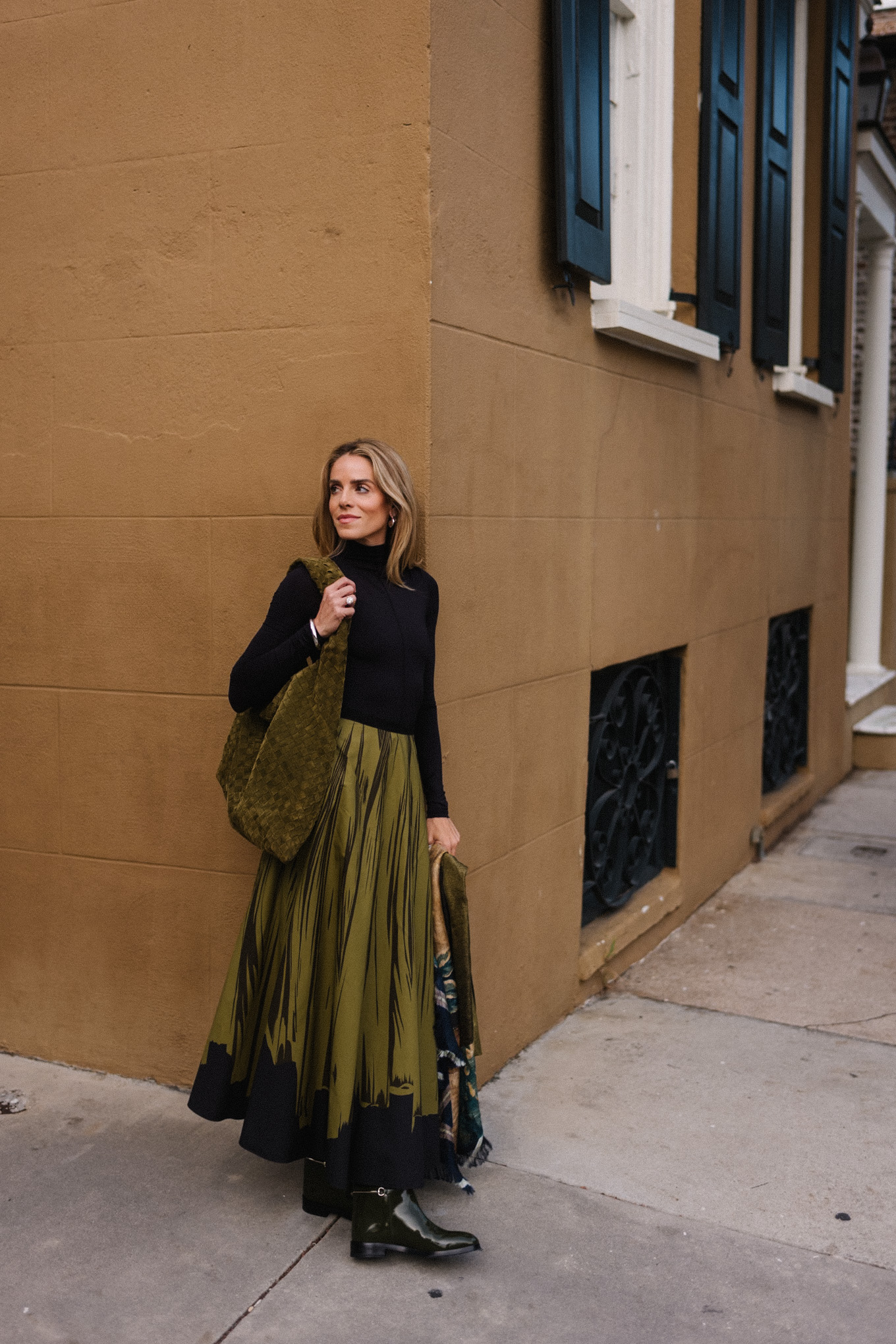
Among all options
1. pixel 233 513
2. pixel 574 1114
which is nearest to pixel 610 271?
pixel 233 513

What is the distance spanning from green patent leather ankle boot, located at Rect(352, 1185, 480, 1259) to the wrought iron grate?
2.04 metres

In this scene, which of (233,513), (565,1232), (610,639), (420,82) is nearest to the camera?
(565,1232)

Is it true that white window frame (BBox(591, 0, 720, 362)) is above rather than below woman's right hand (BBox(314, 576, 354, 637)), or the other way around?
above

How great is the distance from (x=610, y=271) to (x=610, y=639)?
1.34 meters

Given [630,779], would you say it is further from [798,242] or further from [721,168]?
[798,242]

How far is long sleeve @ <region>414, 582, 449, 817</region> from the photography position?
132 inches

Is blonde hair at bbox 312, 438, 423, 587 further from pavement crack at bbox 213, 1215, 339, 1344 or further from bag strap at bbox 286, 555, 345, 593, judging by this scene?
pavement crack at bbox 213, 1215, 339, 1344

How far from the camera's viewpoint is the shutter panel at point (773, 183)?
637 cm

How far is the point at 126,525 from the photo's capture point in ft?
12.7

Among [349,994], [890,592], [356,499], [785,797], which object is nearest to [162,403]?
[356,499]

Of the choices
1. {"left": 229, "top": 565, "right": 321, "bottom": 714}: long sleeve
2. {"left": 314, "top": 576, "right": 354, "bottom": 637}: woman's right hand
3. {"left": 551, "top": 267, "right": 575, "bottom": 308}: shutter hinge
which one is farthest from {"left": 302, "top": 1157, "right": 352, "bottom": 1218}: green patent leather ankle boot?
{"left": 551, "top": 267, "right": 575, "bottom": 308}: shutter hinge

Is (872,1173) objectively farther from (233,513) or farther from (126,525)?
(126,525)

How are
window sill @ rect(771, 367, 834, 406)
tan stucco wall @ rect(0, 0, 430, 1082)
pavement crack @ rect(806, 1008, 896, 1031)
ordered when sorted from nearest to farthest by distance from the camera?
tan stucco wall @ rect(0, 0, 430, 1082)
pavement crack @ rect(806, 1008, 896, 1031)
window sill @ rect(771, 367, 834, 406)

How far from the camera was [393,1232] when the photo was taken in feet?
9.98
